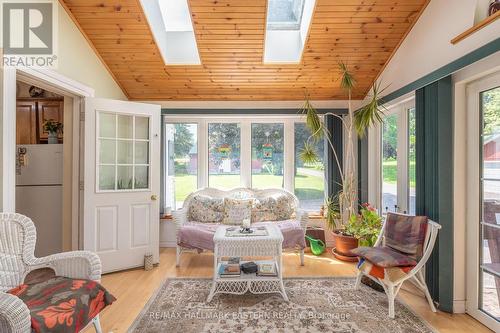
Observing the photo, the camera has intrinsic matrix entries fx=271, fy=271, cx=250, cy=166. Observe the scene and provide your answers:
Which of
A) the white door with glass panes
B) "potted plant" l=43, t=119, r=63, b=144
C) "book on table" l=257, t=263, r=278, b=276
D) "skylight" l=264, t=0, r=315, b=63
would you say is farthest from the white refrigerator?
"skylight" l=264, t=0, r=315, b=63

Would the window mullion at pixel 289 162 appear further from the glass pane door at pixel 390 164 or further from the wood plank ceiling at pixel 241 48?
the glass pane door at pixel 390 164

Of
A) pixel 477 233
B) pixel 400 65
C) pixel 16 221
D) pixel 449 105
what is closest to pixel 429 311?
pixel 477 233

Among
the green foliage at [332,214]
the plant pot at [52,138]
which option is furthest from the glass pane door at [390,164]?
the plant pot at [52,138]

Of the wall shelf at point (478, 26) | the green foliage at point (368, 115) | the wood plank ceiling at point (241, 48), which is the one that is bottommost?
the green foliage at point (368, 115)

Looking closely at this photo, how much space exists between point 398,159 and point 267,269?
2.06 m

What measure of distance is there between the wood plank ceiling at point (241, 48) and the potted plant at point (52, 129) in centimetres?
94

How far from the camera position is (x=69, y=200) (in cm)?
309

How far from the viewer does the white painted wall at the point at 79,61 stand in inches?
106

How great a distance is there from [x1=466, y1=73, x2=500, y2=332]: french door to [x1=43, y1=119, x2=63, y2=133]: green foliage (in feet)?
14.2

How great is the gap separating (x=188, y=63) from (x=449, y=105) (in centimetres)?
287

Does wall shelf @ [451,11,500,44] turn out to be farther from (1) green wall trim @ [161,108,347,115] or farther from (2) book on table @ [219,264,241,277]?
(2) book on table @ [219,264,241,277]

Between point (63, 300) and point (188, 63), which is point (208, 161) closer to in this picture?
point (188, 63)

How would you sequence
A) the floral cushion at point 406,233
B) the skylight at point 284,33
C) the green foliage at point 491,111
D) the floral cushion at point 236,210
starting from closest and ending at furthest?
1. the green foliage at point 491,111
2. the floral cushion at point 406,233
3. the skylight at point 284,33
4. the floral cushion at point 236,210

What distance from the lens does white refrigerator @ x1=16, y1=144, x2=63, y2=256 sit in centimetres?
316
